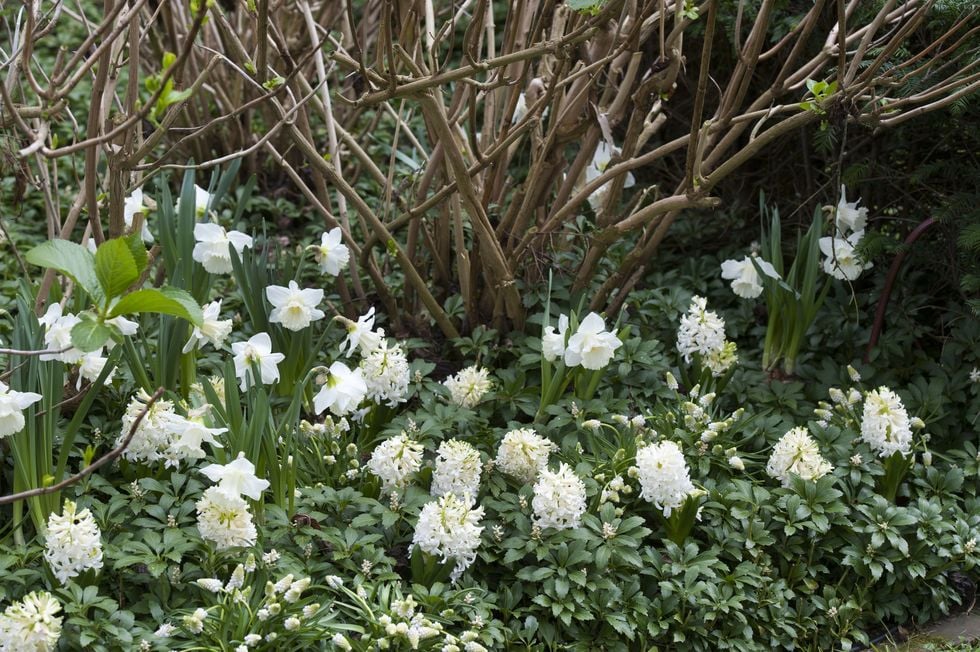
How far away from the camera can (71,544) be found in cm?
206

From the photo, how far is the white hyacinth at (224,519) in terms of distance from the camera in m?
2.17

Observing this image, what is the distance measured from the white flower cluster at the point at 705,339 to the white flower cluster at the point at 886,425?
43 centimetres

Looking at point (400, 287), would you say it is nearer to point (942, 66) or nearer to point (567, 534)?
point (567, 534)

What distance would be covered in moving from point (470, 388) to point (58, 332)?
1071 mm

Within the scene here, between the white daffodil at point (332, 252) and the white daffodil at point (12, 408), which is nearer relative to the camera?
the white daffodil at point (12, 408)

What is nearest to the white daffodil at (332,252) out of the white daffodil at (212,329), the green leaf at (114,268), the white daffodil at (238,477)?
the white daffodil at (212,329)

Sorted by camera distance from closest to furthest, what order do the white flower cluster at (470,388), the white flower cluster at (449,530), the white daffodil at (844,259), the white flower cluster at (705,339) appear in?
1. the white flower cluster at (449,530)
2. the white flower cluster at (470,388)
3. the white flower cluster at (705,339)
4. the white daffodil at (844,259)

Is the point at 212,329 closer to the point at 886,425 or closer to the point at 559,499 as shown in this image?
the point at 559,499

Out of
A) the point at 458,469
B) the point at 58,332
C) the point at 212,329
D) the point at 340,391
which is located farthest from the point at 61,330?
the point at 458,469

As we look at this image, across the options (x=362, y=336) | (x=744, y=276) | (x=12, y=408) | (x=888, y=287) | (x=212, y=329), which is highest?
(x=12, y=408)

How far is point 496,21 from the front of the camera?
616 centimetres

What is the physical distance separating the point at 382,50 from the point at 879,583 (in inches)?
74.1

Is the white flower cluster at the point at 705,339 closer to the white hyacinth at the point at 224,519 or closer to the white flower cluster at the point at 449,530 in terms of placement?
the white flower cluster at the point at 449,530

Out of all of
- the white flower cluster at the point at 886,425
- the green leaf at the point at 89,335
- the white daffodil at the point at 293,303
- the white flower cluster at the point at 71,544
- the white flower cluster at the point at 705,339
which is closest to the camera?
the green leaf at the point at 89,335
